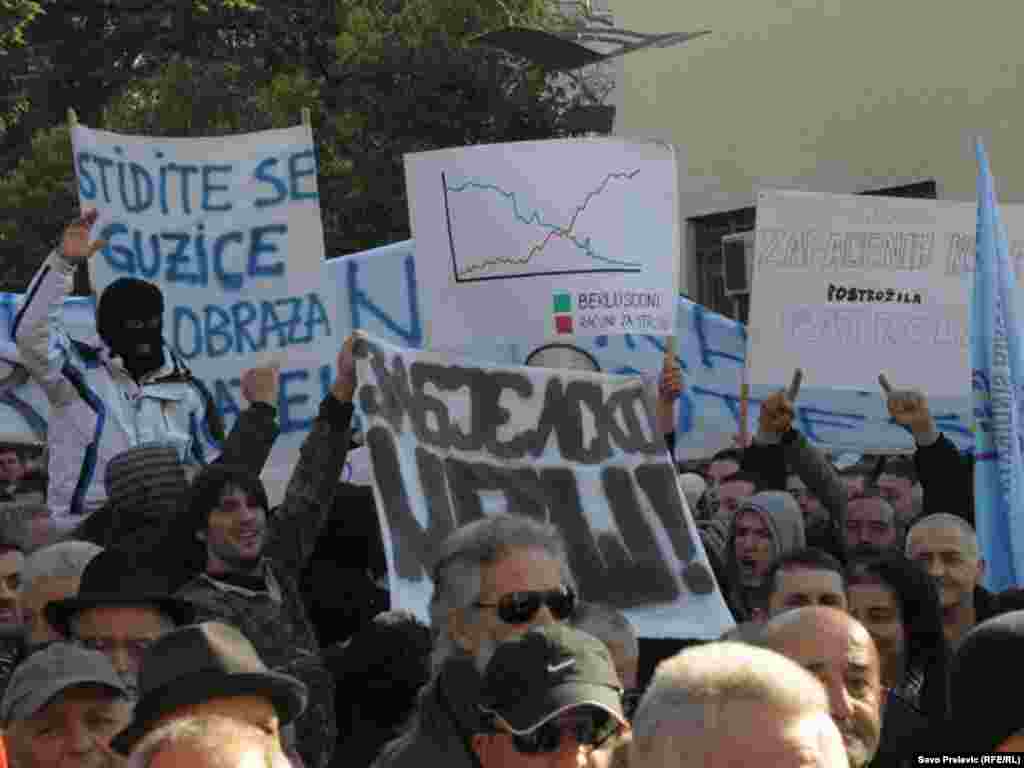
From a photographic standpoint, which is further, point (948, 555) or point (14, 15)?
point (14, 15)

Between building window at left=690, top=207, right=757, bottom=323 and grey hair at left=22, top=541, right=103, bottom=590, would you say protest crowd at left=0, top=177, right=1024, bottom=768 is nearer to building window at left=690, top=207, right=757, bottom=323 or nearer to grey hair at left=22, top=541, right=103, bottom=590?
grey hair at left=22, top=541, right=103, bottom=590

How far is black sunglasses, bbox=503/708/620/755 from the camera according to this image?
3814 mm

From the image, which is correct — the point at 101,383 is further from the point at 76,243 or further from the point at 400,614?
the point at 400,614

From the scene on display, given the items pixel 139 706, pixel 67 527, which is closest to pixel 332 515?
pixel 67 527

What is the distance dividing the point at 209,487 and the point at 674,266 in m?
3.06

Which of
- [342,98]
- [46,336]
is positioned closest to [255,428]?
[46,336]

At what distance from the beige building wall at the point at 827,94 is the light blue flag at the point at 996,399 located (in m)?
10.00

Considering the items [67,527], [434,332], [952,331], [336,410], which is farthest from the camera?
[952,331]

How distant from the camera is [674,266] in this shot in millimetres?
8500

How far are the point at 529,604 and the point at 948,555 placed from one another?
7.71 ft

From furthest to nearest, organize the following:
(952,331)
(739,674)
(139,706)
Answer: (952,331) → (139,706) → (739,674)

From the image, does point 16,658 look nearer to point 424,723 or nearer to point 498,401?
point 424,723

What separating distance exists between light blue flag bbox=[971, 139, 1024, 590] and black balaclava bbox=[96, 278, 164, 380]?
2.90 m

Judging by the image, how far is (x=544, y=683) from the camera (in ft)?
12.6
